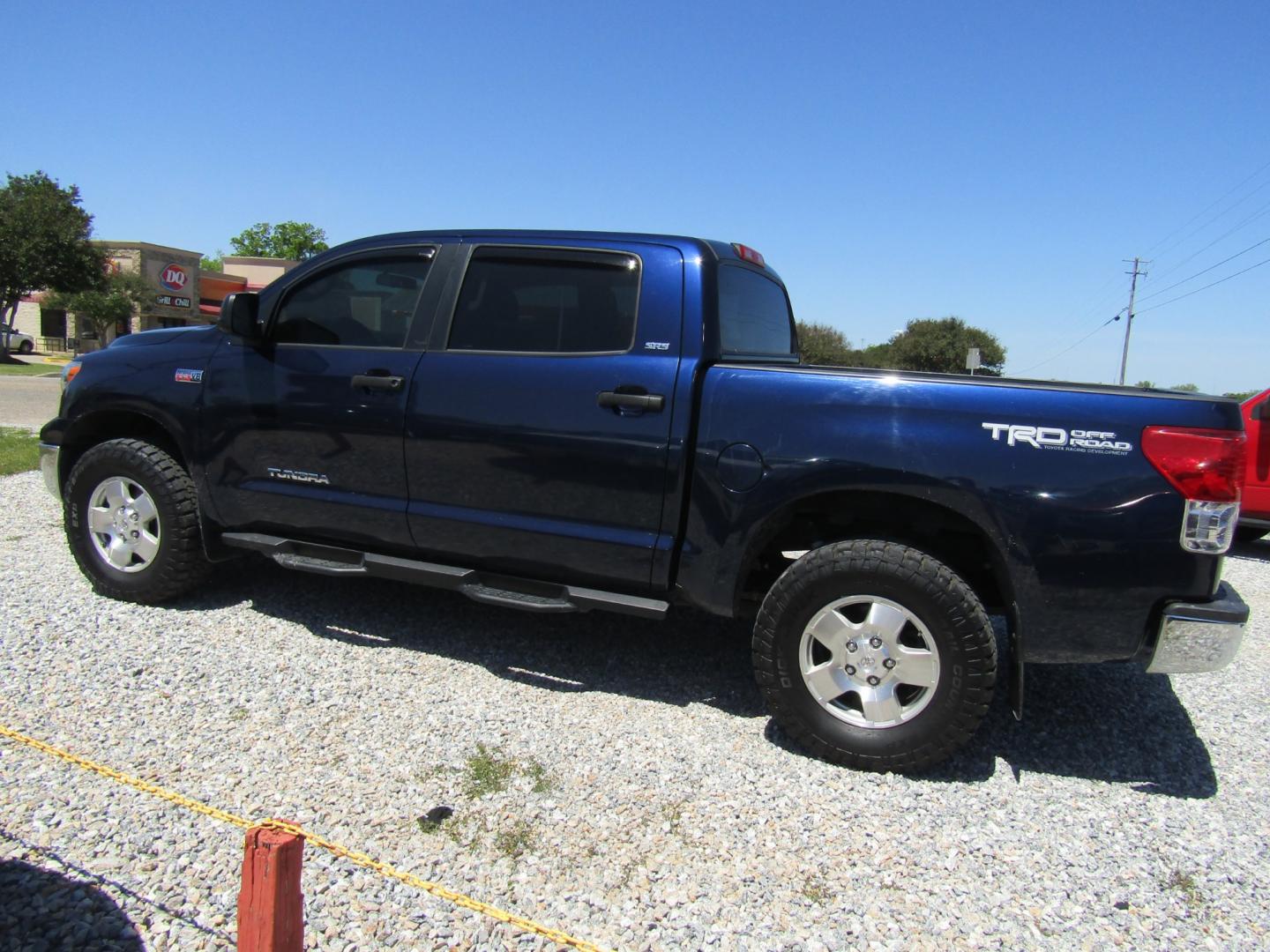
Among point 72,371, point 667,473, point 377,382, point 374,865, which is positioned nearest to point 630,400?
point 667,473

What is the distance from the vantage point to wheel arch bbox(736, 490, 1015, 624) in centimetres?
302

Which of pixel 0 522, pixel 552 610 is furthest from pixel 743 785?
pixel 0 522

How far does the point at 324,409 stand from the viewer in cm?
381

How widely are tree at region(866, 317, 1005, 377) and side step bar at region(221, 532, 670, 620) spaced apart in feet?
160

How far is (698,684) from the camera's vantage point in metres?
3.75

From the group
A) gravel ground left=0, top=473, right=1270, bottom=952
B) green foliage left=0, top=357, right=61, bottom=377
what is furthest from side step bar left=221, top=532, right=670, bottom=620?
green foliage left=0, top=357, right=61, bottom=377

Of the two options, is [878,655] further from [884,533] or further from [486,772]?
[486,772]

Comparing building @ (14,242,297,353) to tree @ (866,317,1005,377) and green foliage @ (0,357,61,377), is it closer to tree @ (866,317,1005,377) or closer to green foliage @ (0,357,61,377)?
green foliage @ (0,357,61,377)

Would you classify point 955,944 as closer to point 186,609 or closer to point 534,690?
point 534,690

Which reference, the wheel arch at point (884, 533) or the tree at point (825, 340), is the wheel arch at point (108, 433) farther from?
the tree at point (825, 340)

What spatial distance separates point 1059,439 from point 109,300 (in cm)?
4195

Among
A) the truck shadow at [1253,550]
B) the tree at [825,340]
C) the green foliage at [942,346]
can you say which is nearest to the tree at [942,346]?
the green foliage at [942,346]

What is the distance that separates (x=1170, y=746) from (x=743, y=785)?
6.08 ft

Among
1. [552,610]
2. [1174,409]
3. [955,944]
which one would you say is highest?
[1174,409]
